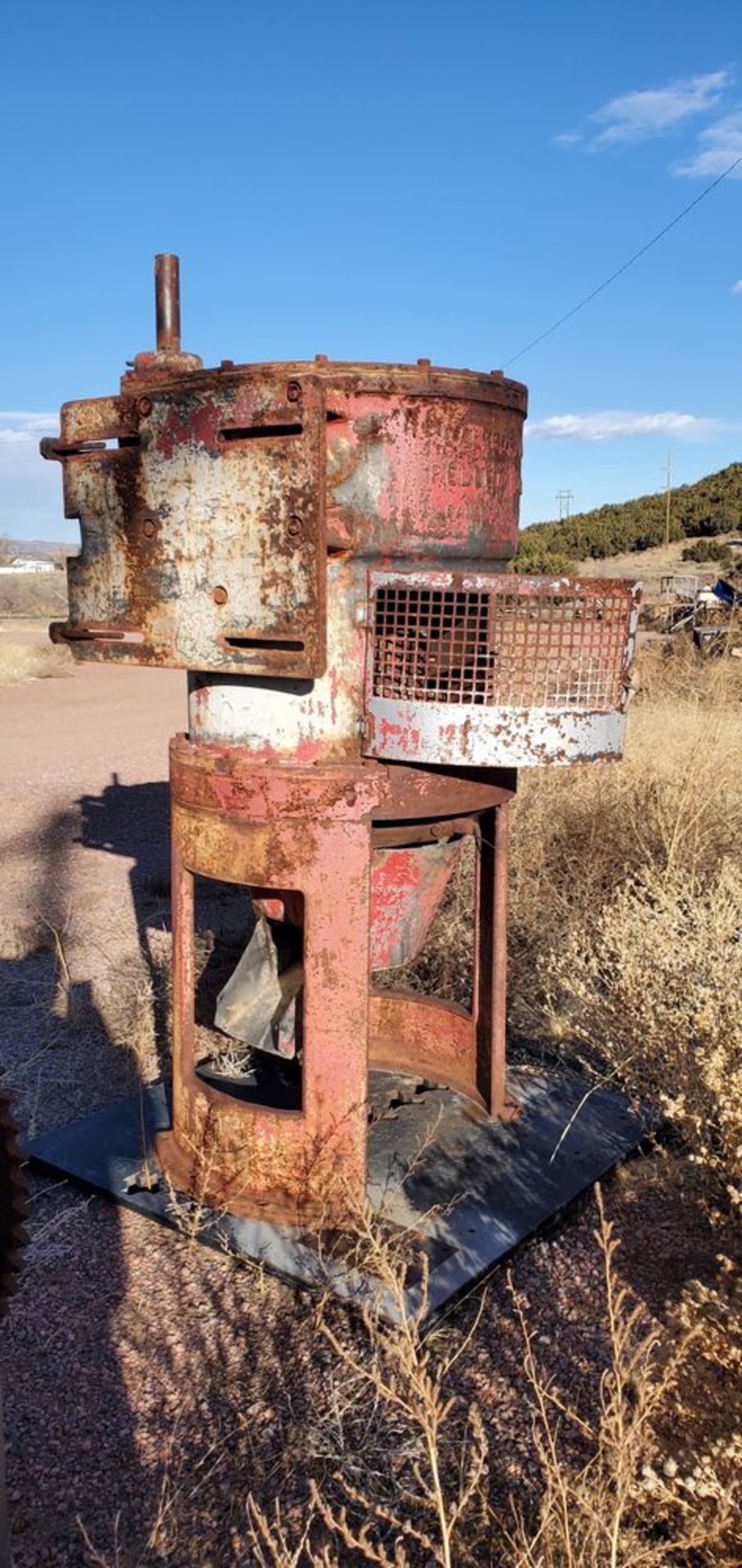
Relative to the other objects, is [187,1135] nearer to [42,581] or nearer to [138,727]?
[138,727]

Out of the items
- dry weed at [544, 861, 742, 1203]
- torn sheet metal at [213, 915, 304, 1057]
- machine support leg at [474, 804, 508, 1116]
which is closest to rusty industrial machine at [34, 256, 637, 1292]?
machine support leg at [474, 804, 508, 1116]

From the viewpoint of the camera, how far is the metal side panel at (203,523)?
2561 mm

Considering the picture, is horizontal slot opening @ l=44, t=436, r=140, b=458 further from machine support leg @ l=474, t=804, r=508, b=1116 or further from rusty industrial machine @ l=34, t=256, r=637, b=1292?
machine support leg @ l=474, t=804, r=508, b=1116

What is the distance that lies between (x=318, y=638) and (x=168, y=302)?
45.6 inches

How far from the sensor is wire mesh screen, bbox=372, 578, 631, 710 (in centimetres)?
254

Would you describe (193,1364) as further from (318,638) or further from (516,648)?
(516,648)

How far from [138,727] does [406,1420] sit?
1099 cm

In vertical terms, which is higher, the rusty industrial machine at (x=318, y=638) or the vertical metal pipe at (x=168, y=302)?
the vertical metal pipe at (x=168, y=302)

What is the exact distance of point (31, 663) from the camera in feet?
59.7

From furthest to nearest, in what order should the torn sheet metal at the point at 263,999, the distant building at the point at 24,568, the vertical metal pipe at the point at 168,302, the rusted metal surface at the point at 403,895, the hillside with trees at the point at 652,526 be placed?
the distant building at the point at 24,568, the hillside with trees at the point at 652,526, the torn sheet metal at the point at 263,999, the rusted metal surface at the point at 403,895, the vertical metal pipe at the point at 168,302

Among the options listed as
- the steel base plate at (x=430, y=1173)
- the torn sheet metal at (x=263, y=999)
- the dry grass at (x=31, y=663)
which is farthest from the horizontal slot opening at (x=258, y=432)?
the dry grass at (x=31, y=663)

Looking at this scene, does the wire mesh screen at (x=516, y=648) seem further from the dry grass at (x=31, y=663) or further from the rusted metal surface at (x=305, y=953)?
the dry grass at (x=31, y=663)

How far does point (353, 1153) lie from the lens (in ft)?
9.72

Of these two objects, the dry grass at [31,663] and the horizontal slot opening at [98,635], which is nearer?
the horizontal slot opening at [98,635]
